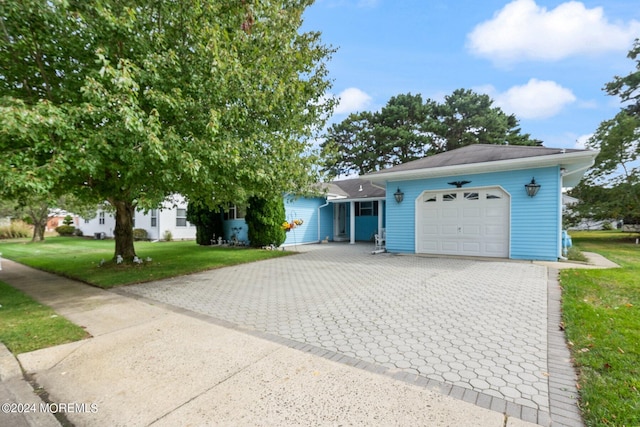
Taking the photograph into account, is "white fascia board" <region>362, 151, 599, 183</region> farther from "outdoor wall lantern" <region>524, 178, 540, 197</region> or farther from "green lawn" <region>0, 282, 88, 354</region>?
"green lawn" <region>0, 282, 88, 354</region>

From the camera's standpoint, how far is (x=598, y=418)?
6.65 feet

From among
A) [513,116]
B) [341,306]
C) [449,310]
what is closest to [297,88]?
[341,306]

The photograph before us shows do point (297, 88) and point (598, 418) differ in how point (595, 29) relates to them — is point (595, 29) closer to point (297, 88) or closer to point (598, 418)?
point (297, 88)

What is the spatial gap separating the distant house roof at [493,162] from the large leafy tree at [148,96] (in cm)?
468

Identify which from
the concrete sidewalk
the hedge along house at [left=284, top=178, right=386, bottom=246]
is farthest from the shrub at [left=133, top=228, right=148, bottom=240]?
the concrete sidewalk

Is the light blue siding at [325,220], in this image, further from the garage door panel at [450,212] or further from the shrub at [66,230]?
the shrub at [66,230]

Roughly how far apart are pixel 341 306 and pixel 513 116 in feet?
96.4

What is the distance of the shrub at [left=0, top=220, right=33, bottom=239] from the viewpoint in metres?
22.2

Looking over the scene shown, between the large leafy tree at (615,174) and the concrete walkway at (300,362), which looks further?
the large leafy tree at (615,174)

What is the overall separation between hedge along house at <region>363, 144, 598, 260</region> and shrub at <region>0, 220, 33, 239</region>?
27038mm

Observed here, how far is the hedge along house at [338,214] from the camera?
598 inches

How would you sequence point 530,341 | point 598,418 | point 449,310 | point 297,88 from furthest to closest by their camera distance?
point 297,88 < point 449,310 < point 530,341 < point 598,418

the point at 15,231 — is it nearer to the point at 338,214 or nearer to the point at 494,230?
the point at 338,214

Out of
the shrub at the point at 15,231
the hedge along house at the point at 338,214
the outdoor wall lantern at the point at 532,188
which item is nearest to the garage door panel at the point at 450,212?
the outdoor wall lantern at the point at 532,188
